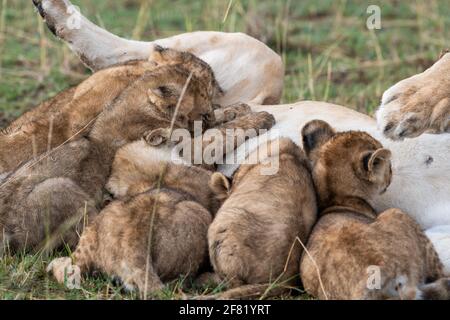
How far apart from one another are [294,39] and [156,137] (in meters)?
4.86

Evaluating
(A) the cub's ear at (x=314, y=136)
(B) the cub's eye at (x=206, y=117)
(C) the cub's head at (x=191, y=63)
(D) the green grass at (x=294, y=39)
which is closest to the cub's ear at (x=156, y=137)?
(B) the cub's eye at (x=206, y=117)

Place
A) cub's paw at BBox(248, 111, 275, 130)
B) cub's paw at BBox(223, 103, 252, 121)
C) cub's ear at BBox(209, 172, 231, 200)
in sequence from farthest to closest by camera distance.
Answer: cub's paw at BBox(223, 103, 252, 121) → cub's paw at BBox(248, 111, 275, 130) → cub's ear at BBox(209, 172, 231, 200)

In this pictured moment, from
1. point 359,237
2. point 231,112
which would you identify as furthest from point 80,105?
point 359,237

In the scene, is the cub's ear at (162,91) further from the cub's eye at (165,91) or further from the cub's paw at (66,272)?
the cub's paw at (66,272)

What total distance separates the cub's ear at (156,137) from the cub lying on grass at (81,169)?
104 millimetres

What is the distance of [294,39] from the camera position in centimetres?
1041

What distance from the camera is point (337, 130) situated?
605 cm

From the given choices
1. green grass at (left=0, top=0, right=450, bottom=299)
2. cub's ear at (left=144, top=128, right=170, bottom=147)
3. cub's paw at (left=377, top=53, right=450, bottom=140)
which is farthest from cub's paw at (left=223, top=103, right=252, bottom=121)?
green grass at (left=0, top=0, right=450, bottom=299)

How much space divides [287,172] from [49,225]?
→ 1152 mm

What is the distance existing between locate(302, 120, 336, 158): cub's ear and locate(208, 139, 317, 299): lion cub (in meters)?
0.33

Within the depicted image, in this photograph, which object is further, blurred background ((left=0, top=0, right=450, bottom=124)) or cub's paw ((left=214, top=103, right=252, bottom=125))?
blurred background ((left=0, top=0, right=450, bottom=124))

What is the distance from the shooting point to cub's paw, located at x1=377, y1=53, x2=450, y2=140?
18.8ft

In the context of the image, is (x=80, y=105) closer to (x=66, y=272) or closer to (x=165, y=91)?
(x=165, y=91)

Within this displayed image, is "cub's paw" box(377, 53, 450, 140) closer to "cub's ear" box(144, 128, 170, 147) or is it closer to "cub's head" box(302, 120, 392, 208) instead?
"cub's head" box(302, 120, 392, 208)
